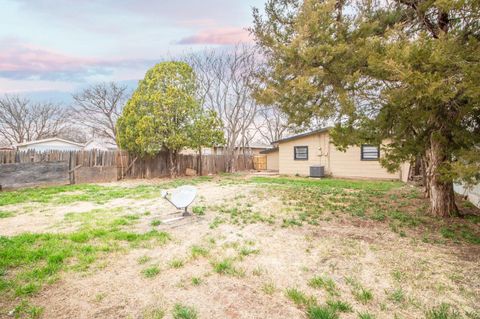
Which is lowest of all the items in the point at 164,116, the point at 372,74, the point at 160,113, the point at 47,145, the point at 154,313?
the point at 154,313

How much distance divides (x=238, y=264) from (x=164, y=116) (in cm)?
1206

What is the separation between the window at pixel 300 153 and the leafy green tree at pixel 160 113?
6924 millimetres

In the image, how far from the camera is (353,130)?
6.14m

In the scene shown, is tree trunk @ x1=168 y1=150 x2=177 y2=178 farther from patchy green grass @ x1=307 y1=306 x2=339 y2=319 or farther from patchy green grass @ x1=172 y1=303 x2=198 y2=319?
patchy green grass @ x1=307 y1=306 x2=339 y2=319

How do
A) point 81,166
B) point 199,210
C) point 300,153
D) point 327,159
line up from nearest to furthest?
point 199,210 < point 81,166 < point 327,159 < point 300,153

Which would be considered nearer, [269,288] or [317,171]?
[269,288]

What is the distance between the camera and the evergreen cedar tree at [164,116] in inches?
552

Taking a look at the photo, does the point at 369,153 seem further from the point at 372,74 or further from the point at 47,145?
the point at 47,145

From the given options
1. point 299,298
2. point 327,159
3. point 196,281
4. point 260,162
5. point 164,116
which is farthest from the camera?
point 260,162

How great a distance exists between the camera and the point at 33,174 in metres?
10.8

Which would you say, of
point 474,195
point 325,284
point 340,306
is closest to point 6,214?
point 325,284

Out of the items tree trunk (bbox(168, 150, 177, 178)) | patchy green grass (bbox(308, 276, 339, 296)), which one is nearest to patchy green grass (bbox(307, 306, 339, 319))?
patchy green grass (bbox(308, 276, 339, 296))

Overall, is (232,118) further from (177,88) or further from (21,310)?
(21,310)

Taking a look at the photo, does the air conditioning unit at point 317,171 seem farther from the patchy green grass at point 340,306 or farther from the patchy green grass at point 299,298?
the patchy green grass at point 340,306
